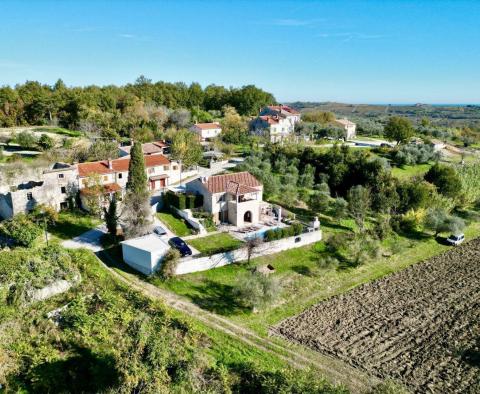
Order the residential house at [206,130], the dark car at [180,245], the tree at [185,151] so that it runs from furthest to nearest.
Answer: the residential house at [206,130]
the tree at [185,151]
the dark car at [180,245]

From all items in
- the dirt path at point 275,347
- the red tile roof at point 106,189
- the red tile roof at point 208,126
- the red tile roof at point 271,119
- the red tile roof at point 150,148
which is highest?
the red tile roof at point 271,119

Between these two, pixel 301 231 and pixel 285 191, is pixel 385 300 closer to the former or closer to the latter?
pixel 301 231

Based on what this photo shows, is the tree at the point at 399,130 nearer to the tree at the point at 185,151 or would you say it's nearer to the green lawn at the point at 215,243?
the tree at the point at 185,151

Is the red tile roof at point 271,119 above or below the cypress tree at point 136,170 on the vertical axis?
above

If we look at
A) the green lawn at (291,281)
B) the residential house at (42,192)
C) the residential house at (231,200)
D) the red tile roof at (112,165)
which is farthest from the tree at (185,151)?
the green lawn at (291,281)

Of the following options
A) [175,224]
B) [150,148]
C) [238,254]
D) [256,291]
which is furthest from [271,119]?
[256,291]

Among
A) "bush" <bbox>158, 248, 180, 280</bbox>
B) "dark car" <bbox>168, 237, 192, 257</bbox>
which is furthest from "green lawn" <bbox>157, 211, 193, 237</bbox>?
"bush" <bbox>158, 248, 180, 280</bbox>
